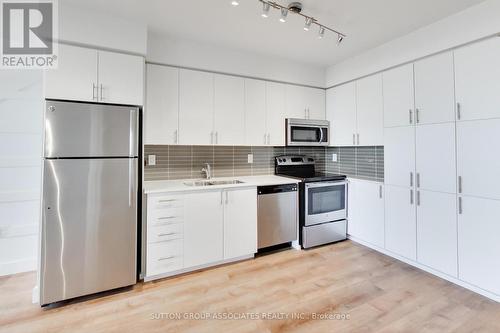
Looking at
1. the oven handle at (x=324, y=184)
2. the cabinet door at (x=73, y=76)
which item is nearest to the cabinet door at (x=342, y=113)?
the oven handle at (x=324, y=184)

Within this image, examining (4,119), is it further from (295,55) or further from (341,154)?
(341,154)

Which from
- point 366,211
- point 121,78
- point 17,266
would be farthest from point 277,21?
point 17,266

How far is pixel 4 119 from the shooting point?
2.55 metres

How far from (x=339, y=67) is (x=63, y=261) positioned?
13.3 feet

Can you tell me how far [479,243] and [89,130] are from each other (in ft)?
12.0

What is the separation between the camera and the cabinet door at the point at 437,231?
7.84ft

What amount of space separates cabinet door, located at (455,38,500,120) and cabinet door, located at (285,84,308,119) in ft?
5.83

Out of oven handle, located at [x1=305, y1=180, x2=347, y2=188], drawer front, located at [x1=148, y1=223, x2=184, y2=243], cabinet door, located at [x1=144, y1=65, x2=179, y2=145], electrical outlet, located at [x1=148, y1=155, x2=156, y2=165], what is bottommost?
drawer front, located at [x1=148, y1=223, x2=184, y2=243]

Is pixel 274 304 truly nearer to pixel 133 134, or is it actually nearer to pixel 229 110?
pixel 133 134

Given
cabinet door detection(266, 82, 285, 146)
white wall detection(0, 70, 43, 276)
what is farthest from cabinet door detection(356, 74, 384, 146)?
white wall detection(0, 70, 43, 276)

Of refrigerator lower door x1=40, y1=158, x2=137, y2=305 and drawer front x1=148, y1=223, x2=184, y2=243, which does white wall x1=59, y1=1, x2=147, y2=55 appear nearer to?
refrigerator lower door x1=40, y1=158, x2=137, y2=305

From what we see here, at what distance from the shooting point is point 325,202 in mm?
3389

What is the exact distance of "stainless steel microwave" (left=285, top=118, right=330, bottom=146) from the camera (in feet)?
11.4

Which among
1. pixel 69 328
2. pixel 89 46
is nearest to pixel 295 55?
pixel 89 46
